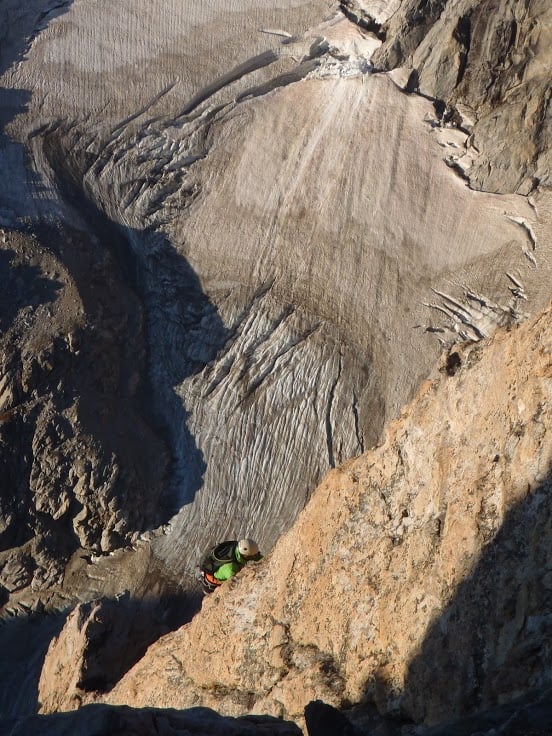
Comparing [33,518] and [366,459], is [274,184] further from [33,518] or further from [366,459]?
[366,459]

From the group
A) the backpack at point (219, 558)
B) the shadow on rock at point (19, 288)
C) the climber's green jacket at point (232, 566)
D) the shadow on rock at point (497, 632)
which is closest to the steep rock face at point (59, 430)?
the shadow on rock at point (19, 288)

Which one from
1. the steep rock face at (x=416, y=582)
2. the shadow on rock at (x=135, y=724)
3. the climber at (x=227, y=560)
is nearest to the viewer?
the shadow on rock at (x=135, y=724)

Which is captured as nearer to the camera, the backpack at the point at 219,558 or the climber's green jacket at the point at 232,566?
the climber's green jacket at the point at 232,566

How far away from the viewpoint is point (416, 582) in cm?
389

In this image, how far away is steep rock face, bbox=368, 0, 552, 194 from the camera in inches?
341

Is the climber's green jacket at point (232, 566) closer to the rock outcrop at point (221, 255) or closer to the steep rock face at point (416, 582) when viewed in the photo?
the steep rock face at point (416, 582)

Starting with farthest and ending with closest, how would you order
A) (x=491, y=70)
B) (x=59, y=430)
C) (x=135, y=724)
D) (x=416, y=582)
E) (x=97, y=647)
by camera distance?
(x=491, y=70), (x=59, y=430), (x=97, y=647), (x=416, y=582), (x=135, y=724)

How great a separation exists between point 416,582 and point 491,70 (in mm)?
6550

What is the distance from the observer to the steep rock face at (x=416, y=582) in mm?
3236

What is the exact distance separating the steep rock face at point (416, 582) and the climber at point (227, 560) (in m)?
1.08

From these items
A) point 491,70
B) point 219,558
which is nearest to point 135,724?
point 219,558

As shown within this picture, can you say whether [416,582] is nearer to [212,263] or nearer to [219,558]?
[219,558]

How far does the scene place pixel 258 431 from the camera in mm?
8812

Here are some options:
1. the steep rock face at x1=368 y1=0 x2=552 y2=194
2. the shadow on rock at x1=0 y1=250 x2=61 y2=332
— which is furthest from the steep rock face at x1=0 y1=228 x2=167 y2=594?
the steep rock face at x1=368 y1=0 x2=552 y2=194
